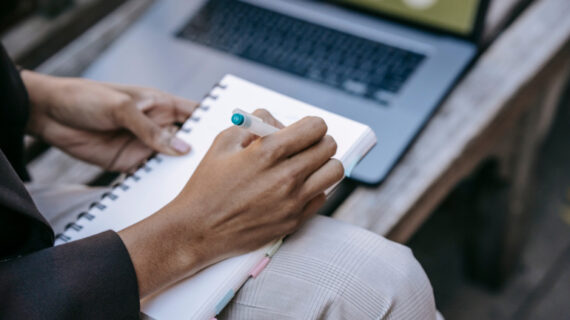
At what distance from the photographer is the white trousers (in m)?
0.62

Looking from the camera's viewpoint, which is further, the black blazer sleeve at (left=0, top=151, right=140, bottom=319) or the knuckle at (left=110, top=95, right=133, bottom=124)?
the knuckle at (left=110, top=95, right=133, bottom=124)

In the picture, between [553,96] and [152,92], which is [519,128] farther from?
[152,92]

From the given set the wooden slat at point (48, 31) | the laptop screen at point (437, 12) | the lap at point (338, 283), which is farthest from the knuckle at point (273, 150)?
the wooden slat at point (48, 31)

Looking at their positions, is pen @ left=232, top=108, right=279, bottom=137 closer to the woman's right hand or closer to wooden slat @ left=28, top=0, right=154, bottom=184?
the woman's right hand

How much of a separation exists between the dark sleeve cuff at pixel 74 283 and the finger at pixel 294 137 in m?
0.19

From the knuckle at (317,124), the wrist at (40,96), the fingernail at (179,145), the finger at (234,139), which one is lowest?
the wrist at (40,96)

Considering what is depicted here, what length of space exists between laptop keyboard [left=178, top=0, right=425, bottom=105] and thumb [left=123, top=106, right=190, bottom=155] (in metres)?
0.27

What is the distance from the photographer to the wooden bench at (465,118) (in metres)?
0.85

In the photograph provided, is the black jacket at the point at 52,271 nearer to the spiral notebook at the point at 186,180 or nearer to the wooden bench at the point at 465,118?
the spiral notebook at the point at 186,180

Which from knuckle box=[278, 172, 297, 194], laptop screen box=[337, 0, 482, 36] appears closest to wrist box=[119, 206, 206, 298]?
knuckle box=[278, 172, 297, 194]

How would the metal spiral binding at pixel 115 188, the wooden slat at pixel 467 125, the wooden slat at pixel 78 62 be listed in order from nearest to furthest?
1. the metal spiral binding at pixel 115 188
2. the wooden slat at pixel 467 125
3. the wooden slat at pixel 78 62

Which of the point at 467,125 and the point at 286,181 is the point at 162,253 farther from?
the point at 467,125

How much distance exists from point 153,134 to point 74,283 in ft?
0.82

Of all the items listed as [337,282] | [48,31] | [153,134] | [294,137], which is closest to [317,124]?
[294,137]
